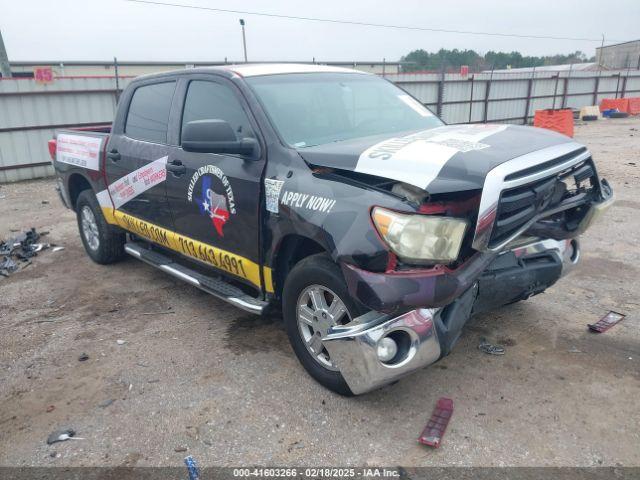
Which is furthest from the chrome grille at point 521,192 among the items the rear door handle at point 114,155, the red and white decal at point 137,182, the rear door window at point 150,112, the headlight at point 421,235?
the rear door handle at point 114,155

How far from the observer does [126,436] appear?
2.88 meters

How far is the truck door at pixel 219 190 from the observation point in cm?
341

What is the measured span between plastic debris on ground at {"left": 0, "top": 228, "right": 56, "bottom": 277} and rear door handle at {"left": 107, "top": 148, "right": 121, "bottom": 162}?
6.21ft

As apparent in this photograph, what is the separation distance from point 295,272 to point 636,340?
252 cm

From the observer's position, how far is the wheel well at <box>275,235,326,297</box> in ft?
10.5

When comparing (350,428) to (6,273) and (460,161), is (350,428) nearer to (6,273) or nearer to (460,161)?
(460,161)

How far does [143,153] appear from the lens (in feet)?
14.6

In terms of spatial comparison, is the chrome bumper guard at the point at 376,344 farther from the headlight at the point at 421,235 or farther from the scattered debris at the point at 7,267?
the scattered debris at the point at 7,267

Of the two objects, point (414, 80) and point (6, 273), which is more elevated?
point (414, 80)

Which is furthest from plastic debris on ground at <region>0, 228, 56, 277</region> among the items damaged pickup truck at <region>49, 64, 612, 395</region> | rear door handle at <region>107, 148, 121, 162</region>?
damaged pickup truck at <region>49, 64, 612, 395</region>

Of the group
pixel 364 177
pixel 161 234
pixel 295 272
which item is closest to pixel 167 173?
pixel 161 234

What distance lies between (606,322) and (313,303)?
2393 millimetres

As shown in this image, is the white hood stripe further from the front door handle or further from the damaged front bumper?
the front door handle

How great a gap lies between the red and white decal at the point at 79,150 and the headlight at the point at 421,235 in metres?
3.66
